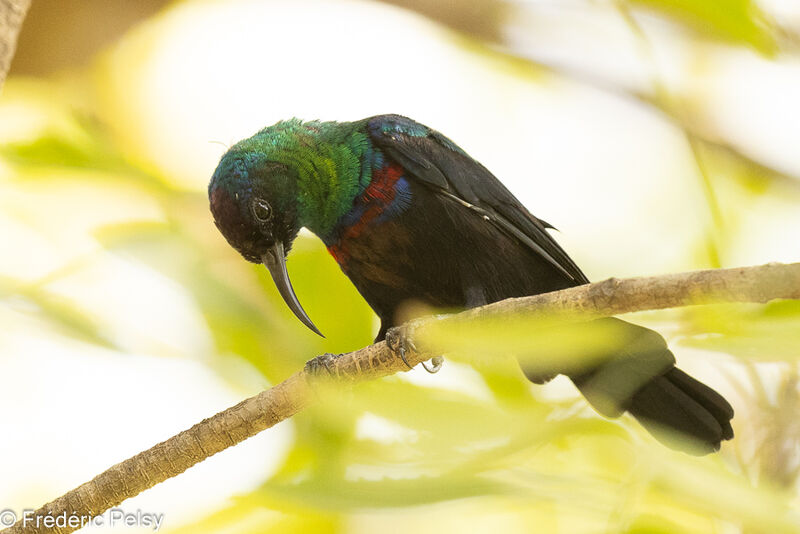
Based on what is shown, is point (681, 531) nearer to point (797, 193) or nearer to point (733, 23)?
point (733, 23)

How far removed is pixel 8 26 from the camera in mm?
2092

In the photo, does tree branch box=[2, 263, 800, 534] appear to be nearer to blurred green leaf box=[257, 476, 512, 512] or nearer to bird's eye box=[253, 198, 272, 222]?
blurred green leaf box=[257, 476, 512, 512]

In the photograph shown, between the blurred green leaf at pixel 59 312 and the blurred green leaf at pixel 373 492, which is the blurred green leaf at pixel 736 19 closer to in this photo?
the blurred green leaf at pixel 373 492

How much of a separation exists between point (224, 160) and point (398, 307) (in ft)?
3.04

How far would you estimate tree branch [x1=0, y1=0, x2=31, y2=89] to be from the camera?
2.08 m

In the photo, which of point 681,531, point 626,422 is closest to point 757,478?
point 626,422

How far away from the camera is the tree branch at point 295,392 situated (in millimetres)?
1485

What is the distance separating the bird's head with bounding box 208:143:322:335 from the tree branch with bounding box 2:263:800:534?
0.84m

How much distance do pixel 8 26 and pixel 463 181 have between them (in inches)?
71.4

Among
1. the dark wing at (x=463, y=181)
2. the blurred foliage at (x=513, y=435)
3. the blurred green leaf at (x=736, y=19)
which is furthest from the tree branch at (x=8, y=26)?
the blurred green leaf at (x=736, y=19)

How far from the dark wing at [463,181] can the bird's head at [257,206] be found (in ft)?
1.47

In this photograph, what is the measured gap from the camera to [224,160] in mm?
3367

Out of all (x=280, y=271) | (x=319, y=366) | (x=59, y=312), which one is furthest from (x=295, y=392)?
(x=280, y=271)

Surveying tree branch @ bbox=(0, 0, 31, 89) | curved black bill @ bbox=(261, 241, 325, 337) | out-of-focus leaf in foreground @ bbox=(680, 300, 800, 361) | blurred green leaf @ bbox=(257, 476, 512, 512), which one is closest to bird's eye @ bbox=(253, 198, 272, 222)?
curved black bill @ bbox=(261, 241, 325, 337)
